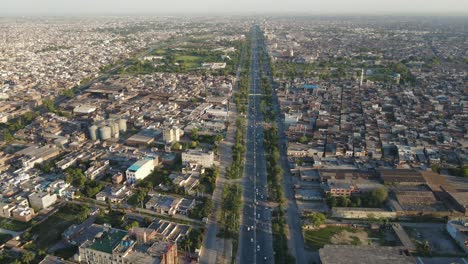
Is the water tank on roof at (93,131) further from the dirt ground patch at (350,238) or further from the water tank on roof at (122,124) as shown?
the dirt ground patch at (350,238)

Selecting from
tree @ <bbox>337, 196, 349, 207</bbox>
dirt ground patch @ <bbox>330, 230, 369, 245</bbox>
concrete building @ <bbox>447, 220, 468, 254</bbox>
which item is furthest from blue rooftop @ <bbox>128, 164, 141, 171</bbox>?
concrete building @ <bbox>447, 220, 468, 254</bbox>

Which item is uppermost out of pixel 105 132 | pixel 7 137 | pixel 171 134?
pixel 171 134

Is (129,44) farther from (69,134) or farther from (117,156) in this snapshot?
(117,156)

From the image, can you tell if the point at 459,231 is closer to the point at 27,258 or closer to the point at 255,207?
the point at 255,207

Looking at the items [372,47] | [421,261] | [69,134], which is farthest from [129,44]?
[421,261]

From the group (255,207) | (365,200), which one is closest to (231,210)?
(255,207)

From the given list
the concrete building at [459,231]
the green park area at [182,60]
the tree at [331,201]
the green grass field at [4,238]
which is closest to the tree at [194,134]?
the tree at [331,201]

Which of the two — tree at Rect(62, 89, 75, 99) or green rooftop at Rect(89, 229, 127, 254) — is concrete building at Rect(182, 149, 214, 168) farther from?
tree at Rect(62, 89, 75, 99)
